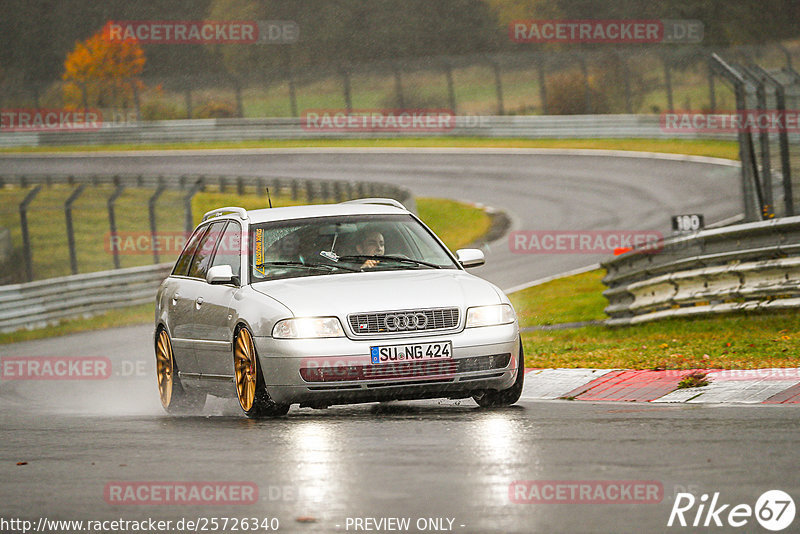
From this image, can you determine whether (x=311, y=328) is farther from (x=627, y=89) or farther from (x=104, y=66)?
(x=104, y=66)

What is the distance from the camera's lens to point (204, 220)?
1215cm

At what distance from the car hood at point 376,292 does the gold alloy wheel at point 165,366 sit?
5.90 feet

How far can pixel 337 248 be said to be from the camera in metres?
10.4

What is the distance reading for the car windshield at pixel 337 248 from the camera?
10.3m

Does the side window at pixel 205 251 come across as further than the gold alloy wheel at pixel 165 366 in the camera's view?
No

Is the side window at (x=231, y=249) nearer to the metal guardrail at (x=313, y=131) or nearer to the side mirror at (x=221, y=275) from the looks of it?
the side mirror at (x=221, y=275)

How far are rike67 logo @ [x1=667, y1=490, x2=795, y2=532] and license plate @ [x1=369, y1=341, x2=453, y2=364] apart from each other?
3.51 metres

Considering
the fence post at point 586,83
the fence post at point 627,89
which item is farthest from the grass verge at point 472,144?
the fence post at point 627,89

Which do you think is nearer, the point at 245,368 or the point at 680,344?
the point at 245,368

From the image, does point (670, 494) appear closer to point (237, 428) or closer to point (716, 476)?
point (716, 476)

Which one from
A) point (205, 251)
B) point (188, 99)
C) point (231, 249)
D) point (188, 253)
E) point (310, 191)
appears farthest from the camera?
point (188, 99)

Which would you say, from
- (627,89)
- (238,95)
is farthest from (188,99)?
(627,89)

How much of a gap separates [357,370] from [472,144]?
41020 millimetres

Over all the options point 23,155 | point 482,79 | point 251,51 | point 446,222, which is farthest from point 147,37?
point 446,222
